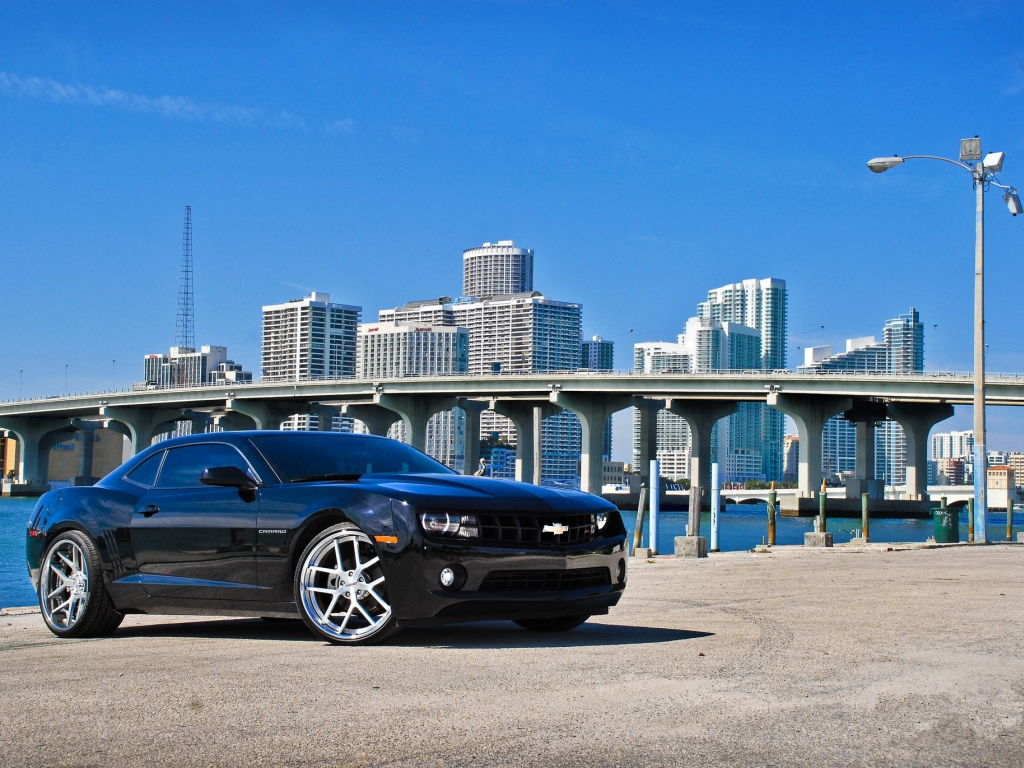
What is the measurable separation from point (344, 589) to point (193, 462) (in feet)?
5.83

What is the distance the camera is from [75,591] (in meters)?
7.97

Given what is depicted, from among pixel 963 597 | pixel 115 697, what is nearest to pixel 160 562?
pixel 115 697

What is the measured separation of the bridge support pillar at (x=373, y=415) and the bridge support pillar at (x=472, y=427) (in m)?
7.28

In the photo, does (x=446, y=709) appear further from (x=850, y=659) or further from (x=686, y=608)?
(x=686, y=608)

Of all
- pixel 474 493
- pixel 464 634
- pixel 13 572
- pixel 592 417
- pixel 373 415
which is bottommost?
pixel 13 572

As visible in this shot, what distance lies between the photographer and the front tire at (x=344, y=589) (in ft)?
21.9

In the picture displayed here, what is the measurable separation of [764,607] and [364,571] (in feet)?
13.1

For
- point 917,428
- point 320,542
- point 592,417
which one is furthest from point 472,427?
point 320,542

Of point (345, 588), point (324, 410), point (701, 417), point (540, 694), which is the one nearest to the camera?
point (540, 694)

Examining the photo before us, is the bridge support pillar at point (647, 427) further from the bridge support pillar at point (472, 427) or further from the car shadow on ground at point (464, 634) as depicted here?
the car shadow on ground at point (464, 634)

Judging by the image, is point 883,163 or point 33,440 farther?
point 33,440

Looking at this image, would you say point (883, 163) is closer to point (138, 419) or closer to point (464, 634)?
point (464, 634)

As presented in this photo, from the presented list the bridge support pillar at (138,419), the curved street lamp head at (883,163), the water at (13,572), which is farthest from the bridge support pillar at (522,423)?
the curved street lamp head at (883,163)

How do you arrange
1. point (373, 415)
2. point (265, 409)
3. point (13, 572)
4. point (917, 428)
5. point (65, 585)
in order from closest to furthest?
point (65, 585) → point (13, 572) → point (917, 428) → point (265, 409) → point (373, 415)
